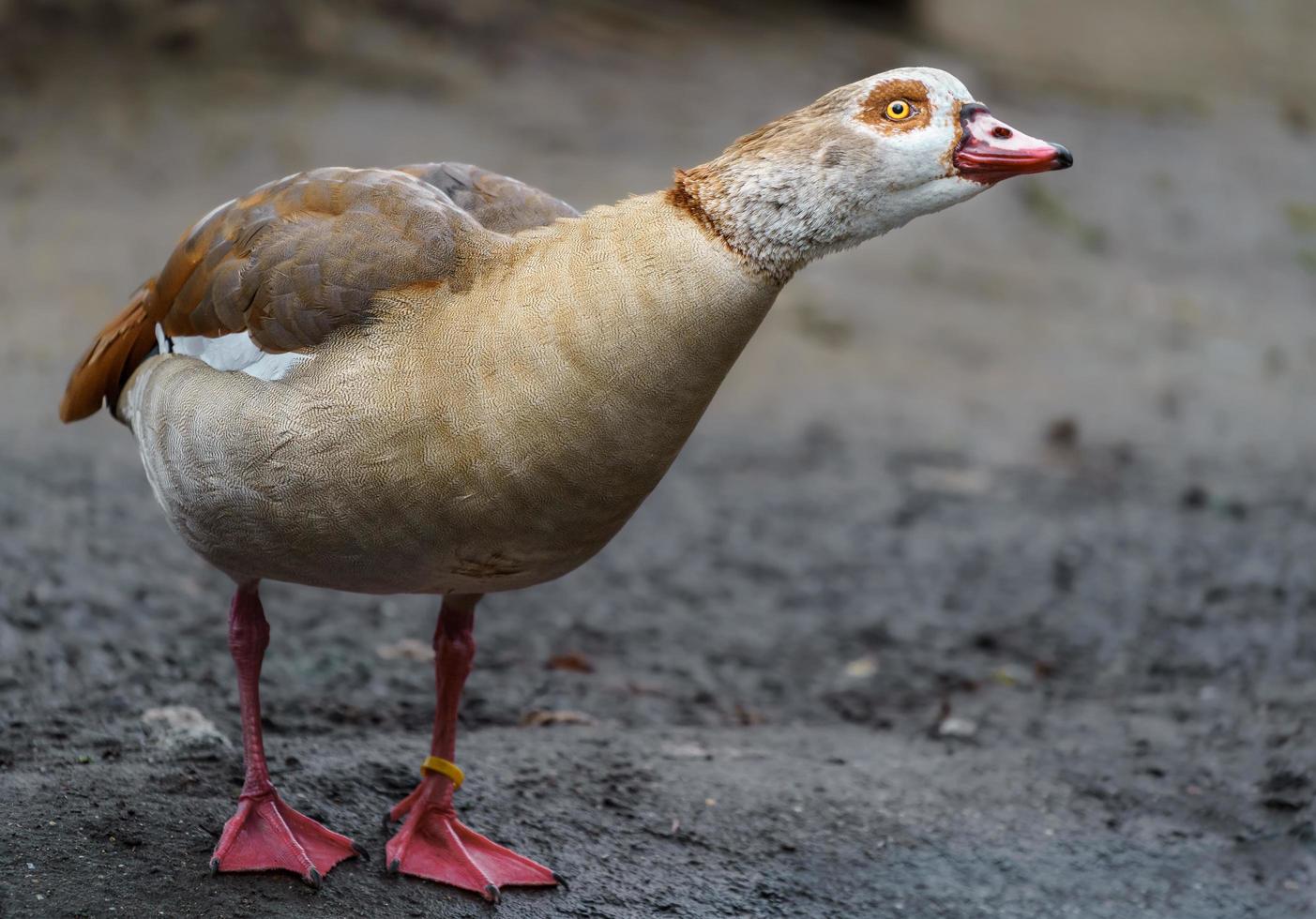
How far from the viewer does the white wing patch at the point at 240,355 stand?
9.25 feet

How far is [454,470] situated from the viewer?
2627 mm

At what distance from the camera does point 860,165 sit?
2.52m

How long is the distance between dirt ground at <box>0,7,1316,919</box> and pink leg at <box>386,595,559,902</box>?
0.05 m

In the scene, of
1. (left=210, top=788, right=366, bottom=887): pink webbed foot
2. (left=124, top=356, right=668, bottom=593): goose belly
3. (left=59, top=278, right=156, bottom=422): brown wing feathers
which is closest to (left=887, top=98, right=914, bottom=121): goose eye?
(left=124, top=356, right=668, bottom=593): goose belly

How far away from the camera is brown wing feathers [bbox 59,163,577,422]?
278 centimetres

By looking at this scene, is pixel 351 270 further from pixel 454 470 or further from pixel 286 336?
pixel 454 470

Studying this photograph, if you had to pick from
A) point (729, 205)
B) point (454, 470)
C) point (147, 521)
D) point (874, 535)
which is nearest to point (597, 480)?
point (454, 470)

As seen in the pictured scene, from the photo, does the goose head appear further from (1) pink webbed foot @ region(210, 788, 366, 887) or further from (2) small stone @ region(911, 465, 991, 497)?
(2) small stone @ region(911, 465, 991, 497)

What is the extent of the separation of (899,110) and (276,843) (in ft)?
6.60

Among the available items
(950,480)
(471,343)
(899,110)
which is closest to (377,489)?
(471,343)

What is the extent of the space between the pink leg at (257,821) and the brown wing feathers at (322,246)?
0.68 meters

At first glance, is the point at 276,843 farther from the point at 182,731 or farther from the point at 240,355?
the point at 240,355

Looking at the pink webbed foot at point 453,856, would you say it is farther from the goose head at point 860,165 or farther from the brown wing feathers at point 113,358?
the goose head at point 860,165

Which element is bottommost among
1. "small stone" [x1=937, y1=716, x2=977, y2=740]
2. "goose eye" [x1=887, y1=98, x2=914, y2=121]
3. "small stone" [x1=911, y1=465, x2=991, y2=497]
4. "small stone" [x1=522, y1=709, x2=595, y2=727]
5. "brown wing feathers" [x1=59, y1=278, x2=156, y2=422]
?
"small stone" [x1=522, y1=709, x2=595, y2=727]
